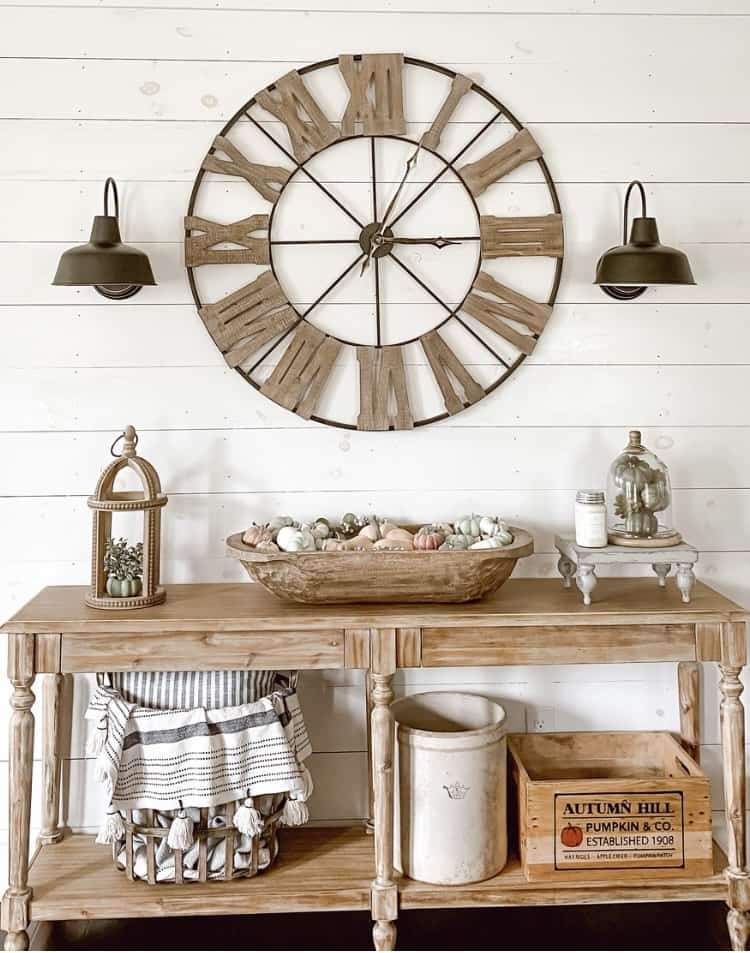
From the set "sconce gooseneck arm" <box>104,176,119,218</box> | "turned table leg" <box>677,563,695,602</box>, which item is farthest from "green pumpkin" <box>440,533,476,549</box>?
"sconce gooseneck arm" <box>104,176,119,218</box>

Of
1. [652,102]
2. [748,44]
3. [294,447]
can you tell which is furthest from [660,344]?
[294,447]

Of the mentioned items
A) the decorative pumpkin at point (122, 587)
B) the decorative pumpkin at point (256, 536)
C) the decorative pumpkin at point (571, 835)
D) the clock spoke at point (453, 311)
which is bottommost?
the decorative pumpkin at point (571, 835)

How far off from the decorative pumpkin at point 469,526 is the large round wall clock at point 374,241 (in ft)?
0.90

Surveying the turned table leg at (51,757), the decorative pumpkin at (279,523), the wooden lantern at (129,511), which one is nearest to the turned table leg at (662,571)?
the decorative pumpkin at (279,523)

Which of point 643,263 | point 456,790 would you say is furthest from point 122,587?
point 643,263

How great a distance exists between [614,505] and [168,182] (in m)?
1.31

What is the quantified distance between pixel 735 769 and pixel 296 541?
1.04 m

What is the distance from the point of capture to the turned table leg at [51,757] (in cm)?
217

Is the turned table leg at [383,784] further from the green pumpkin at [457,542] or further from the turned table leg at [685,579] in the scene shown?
the turned table leg at [685,579]

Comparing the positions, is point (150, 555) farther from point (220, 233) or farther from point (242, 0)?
point (242, 0)

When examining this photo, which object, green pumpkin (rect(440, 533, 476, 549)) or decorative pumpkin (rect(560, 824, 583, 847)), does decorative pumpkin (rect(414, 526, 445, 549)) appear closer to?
green pumpkin (rect(440, 533, 476, 549))

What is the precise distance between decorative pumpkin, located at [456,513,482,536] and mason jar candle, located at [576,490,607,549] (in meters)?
0.23

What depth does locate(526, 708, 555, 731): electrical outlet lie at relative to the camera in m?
2.31

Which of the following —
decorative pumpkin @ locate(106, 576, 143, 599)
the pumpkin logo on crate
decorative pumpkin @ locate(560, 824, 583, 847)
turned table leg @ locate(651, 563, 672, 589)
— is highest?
turned table leg @ locate(651, 563, 672, 589)
